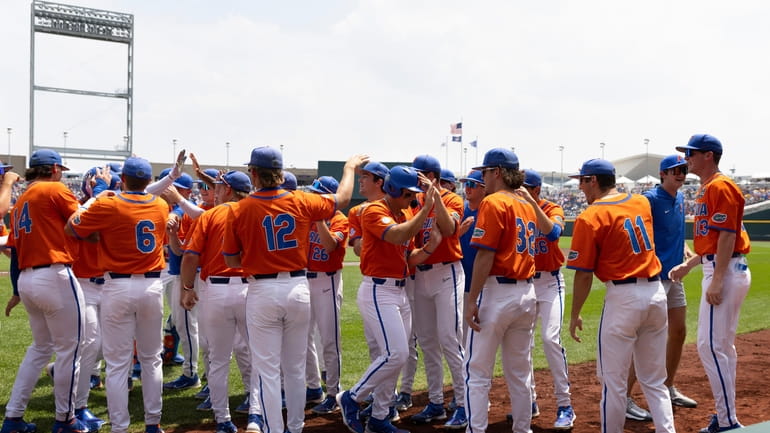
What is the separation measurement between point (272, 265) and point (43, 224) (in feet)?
6.77

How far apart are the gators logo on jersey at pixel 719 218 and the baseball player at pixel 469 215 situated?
6.21 feet

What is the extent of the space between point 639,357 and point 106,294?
12.9 feet

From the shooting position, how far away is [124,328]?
16.9 feet

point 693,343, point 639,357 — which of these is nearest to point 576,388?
point 639,357

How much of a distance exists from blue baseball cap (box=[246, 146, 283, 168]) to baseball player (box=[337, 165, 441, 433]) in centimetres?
85

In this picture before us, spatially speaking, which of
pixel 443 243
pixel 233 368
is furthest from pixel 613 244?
pixel 233 368

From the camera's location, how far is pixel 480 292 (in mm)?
4809

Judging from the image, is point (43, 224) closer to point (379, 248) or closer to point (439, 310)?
point (379, 248)

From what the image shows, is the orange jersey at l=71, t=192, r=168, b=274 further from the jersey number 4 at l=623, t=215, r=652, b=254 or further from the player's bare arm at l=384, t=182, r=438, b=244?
the jersey number 4 at l=623, t=215, r=652, b=254

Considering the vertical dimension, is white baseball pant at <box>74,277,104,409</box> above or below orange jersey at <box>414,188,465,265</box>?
below

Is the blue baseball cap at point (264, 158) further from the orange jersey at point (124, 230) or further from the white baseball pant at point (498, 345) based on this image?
the white baseball pant at point (498, 345)

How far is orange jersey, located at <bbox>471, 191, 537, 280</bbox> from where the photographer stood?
15.4 ft

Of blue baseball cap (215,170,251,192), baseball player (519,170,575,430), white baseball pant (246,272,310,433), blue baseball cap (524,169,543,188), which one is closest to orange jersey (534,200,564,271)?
baseball player (519,170,575,430)

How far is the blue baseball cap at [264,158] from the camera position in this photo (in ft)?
15.9
